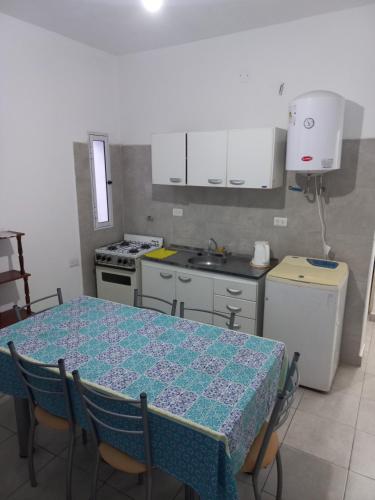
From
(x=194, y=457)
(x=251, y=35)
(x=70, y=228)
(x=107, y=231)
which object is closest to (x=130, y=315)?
(x=194, y=457)

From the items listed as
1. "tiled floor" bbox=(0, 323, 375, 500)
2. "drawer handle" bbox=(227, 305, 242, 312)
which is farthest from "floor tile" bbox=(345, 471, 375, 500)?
"drawer handle" bbox=(227, 305, 242, 312)

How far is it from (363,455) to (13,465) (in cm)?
214

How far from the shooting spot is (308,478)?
208 cm

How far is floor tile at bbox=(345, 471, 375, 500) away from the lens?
196cm

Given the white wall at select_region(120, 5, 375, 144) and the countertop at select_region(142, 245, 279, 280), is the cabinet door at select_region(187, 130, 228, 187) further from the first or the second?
the countertop at select_region(142, 245, 279, 280)

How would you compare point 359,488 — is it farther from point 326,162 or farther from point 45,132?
point 45,132

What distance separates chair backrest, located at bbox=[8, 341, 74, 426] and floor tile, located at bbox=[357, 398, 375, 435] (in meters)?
1.96

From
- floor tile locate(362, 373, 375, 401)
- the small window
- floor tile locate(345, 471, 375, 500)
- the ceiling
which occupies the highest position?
the ceiling

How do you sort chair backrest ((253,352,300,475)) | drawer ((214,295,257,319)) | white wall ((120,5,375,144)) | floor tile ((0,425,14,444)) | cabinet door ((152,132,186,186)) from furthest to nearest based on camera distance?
cabinet door ((152,132,186,186)) → drawer ((214,295,257,319)) → white wall ((120,5,375,144)) → floor tile ((0,425,14,444)) → chair backrest ((253,352,300,475))

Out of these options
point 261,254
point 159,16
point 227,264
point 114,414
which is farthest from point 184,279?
point 159,16

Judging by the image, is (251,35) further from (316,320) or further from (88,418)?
(88,418)

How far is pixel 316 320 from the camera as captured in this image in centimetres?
270

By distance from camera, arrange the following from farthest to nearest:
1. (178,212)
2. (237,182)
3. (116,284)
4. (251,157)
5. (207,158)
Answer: (178,212)
(116,284)
(207,158)
(237,182)
(251,157)

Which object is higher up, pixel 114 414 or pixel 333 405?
pixel 114 414
